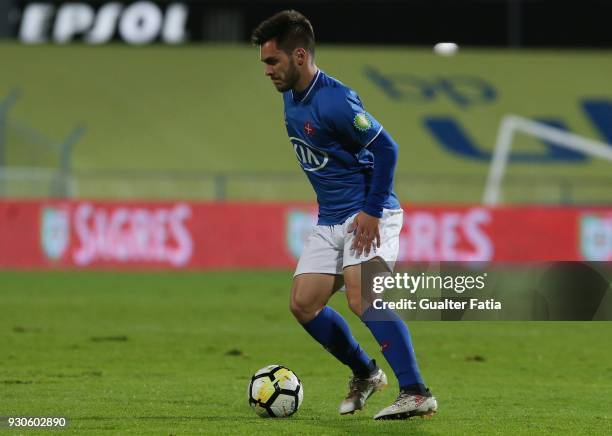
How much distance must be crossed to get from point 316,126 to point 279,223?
14927 millimetres

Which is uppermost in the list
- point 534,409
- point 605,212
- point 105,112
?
point 105,112

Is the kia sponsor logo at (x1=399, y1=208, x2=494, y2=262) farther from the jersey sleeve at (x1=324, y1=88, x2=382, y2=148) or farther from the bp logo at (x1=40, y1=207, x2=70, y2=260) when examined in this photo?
the jersey sleeve at (x1=324, y1=88, x2=382, y2=148)

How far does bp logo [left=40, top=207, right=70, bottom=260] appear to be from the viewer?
Answer: 21.9m

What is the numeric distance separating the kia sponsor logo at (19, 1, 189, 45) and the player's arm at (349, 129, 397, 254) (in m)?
26.7

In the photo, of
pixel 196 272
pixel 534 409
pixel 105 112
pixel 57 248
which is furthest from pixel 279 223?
pixel 534 409

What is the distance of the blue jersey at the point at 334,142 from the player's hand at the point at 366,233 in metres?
0.14

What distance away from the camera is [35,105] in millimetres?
31844

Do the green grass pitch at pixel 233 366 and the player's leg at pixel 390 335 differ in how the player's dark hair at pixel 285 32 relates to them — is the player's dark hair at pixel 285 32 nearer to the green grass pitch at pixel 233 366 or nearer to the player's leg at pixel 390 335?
the player's leg at pixel 390 335

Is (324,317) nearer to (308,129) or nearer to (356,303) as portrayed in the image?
(356,303)


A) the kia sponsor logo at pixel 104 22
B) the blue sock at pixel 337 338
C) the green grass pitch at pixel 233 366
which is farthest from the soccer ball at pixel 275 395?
the kia sponsor logo at pixel 104 22

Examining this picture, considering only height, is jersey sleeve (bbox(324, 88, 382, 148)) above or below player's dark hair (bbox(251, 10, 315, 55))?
below

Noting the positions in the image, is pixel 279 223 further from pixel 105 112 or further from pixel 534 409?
pixel 534 409

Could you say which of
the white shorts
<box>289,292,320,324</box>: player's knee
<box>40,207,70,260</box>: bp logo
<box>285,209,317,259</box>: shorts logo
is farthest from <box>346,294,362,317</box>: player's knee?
<box>40,207,70,260</box>: bp logo

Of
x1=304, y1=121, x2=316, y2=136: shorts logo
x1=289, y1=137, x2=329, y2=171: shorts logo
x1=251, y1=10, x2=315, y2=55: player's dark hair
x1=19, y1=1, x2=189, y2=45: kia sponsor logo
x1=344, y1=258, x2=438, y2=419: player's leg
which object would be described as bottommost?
x1=344, y1=258, x2=438, y2=419: player's leg
